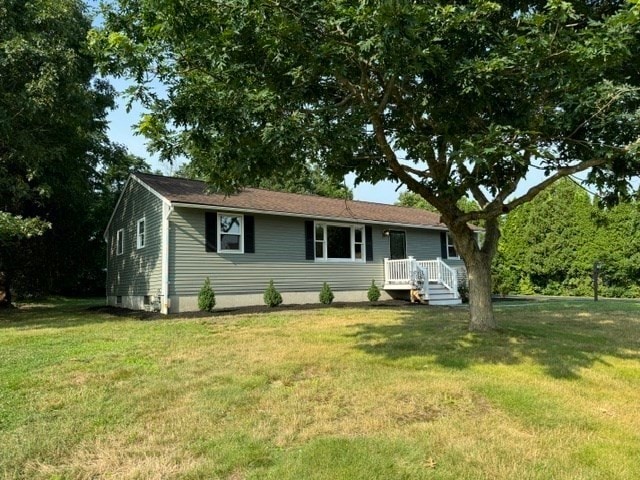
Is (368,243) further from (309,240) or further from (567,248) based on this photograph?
(567,248)

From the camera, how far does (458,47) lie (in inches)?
202

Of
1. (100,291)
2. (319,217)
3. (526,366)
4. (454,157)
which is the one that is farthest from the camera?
(100,291)

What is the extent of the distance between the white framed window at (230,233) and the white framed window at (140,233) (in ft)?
9.47

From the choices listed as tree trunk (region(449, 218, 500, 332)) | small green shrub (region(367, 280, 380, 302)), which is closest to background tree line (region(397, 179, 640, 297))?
small green shrub (region(367, 280, 380, 302))

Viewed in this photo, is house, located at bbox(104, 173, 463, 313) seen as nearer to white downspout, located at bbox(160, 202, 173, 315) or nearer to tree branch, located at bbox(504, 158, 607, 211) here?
white downspout, located at bbox(160, 202, 173, 315)

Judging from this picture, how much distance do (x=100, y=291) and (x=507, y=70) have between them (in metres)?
27.0

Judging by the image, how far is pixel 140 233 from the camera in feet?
51.4

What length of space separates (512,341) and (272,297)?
8.21 m

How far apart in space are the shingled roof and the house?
4 centimetres

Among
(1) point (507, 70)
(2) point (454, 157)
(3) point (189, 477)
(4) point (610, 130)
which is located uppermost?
(1) point (507, 70)

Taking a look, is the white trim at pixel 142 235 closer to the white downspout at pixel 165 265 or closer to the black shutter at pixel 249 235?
the white downspout at pixel 165 265

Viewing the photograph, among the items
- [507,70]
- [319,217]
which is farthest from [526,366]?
[319,217]

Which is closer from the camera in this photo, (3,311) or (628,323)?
(628,323)

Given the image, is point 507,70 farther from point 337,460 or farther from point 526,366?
point 337,460
